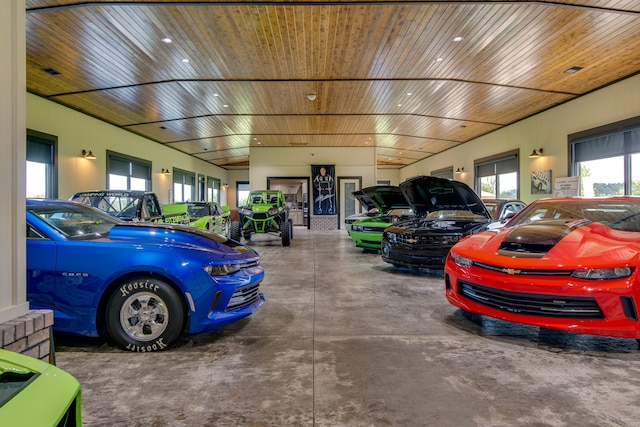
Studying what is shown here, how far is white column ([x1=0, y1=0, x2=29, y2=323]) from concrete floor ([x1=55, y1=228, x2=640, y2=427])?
0.84 m

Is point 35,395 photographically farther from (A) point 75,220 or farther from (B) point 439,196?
(B) point 439,196

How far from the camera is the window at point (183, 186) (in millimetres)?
18256

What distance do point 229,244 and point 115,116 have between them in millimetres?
10233

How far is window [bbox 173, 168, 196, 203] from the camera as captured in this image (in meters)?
18.3

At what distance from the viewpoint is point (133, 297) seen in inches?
110

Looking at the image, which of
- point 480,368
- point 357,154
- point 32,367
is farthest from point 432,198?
point 357,154

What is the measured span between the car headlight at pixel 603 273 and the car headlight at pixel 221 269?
272 centimetres

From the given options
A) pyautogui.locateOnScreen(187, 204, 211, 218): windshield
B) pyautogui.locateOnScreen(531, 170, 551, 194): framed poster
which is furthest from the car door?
pyautogui.locateOnScreen(531, 170, 551, 194): framed poster

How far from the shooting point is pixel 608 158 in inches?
345

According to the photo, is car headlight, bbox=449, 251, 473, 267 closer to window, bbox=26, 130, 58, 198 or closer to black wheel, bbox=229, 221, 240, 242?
black wheel, bbox=229, 221, 240, 242

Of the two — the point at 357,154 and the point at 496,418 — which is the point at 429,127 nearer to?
the point at 357,154

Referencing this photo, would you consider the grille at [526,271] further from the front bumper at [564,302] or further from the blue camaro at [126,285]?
the blue camaro at [126,285]

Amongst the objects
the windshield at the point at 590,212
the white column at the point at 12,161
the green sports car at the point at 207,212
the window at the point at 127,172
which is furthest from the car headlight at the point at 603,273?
the window at the point at 127,172

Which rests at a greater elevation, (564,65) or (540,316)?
(564,65)
